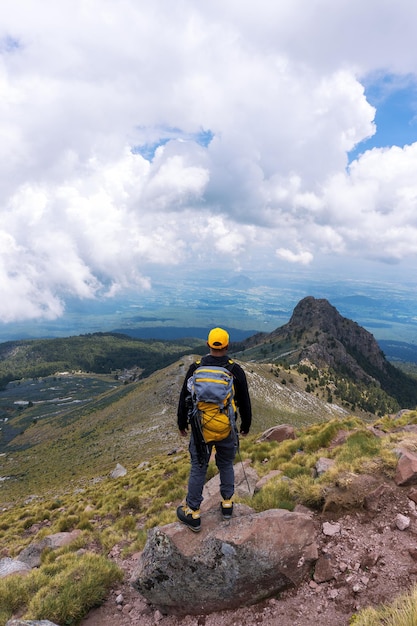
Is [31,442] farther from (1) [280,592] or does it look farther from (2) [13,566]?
(1) [280,592]

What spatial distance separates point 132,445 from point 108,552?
45859 millimetres

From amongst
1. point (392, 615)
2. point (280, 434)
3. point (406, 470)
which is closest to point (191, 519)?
point (392, 615)

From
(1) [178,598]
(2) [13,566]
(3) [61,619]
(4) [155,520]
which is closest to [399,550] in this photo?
(1) [178,598]

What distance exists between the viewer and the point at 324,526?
24.5 ft

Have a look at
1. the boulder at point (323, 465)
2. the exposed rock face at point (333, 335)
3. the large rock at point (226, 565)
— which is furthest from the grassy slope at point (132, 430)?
the exposed rock face at point (333, 335)

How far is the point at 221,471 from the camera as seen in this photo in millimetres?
7828

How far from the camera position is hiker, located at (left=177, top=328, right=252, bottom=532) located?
7305 millimetres

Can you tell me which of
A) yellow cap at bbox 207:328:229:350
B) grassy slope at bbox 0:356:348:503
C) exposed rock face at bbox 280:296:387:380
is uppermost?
yellow cap at bbox 207:328:229:350

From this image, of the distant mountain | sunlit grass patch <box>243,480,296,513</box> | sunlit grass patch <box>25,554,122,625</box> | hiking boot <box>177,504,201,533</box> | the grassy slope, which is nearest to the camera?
sunlit grass patch <box>25,554,122,625</box>

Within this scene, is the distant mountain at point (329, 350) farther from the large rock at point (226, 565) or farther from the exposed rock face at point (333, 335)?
the large rock at point (226, 565)

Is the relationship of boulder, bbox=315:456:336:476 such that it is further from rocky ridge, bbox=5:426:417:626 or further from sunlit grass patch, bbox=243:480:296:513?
rocky ridge, bbox=5:426:417:626

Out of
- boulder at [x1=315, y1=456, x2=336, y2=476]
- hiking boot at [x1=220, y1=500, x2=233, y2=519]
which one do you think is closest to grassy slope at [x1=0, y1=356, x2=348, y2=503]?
boulder at [x1=315, y1=456, x2=336, y2=476]

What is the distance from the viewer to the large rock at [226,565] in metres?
6.20

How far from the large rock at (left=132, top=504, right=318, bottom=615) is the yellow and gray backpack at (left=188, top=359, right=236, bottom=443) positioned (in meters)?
A: 2.02
